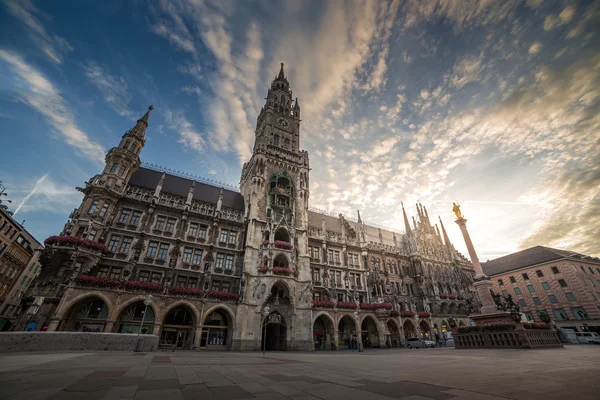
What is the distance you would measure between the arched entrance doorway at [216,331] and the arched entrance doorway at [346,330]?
16364 millimetres

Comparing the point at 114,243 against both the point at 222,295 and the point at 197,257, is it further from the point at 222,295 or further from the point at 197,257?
the point at 222,295

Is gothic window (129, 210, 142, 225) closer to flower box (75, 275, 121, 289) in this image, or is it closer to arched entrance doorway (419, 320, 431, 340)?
flower box (75, 275, 121, 289)

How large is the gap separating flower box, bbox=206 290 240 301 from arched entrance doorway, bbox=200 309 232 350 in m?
1.84

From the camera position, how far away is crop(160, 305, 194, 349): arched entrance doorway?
26.2 m

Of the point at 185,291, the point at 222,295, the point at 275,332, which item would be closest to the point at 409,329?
the point at 275,332

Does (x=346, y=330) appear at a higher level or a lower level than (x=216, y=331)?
higher

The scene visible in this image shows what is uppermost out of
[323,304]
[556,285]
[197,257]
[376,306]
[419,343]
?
[556,285]

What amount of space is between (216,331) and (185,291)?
6.15 meters

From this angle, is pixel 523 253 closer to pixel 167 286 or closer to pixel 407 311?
pixel 407 311

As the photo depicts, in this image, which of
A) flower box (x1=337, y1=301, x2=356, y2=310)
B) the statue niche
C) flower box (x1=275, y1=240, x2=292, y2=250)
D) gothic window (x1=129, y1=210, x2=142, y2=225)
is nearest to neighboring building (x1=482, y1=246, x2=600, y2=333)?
flower box (x1=337, y1=301, x2=356, y2=310)

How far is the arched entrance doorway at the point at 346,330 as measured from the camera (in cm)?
3591

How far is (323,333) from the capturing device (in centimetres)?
3469

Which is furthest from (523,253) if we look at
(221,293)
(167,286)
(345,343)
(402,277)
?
(167,286)

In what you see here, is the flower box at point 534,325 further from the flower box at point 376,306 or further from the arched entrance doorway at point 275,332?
the arched entrance doorway at point 275,332
